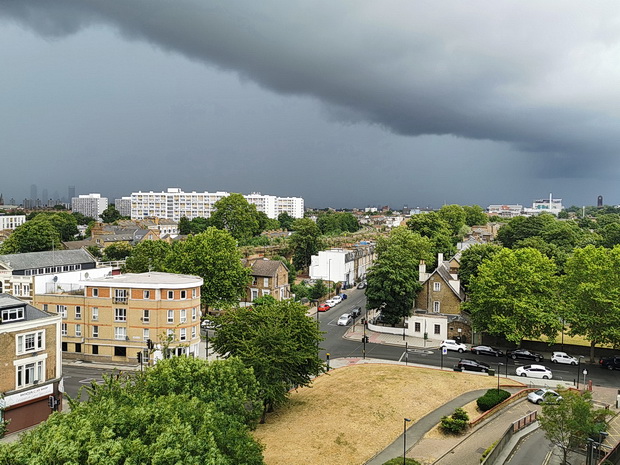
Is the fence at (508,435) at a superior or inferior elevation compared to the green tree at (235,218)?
inferior

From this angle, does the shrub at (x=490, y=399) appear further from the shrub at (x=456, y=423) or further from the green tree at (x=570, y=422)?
the green tree at (x=570, y=422)

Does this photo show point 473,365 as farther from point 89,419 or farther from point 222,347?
point 89,419

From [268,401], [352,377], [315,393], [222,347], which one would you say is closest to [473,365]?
[352,377]

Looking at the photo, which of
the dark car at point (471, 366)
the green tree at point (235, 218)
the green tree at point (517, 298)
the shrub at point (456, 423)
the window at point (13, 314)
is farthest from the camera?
the green tree at point (235, 218)

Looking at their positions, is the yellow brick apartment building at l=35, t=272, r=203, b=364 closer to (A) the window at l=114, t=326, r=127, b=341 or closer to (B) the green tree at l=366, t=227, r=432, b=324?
(A) the window at l=114, t=326, r=127, b=341

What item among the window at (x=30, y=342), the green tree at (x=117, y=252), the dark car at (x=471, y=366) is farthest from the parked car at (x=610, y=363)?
the green tree at (x=117, y=252)

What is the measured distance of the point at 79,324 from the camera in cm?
5256

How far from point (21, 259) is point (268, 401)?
145 ft

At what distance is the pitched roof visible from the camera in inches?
2442

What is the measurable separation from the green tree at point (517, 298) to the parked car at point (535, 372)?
394 centimetres

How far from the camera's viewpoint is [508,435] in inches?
1325

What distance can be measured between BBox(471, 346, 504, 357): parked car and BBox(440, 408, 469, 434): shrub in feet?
71.2

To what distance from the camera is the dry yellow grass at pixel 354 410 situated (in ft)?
106

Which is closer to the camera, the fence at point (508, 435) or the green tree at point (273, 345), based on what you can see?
the fence at point (508, 435)
